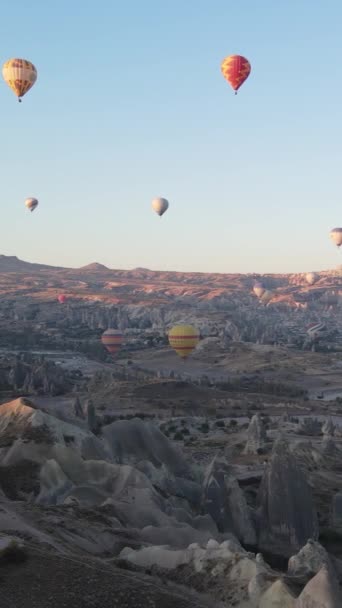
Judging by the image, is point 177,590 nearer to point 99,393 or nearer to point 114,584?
point 114,584

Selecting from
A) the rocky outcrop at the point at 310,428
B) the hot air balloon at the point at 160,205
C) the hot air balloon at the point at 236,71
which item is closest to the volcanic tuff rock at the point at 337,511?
the rocky outcrop at the point at 310,428

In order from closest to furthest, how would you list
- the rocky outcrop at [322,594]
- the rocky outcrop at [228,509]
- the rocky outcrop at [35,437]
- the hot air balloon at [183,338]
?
the rocky outcrop at [322,594] < the rocky outcrop at [228,509] < the rocky outcrop at [35,437] < the hot air balloon at [183,338]

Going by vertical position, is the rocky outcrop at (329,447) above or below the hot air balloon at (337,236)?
below

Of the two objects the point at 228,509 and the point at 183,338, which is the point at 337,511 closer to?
the point at 228,509

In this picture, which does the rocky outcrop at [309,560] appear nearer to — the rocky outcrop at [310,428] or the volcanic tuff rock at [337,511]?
the volcanic tuff rock at [337,511]

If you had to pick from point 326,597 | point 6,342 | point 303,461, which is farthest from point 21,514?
point 6,342

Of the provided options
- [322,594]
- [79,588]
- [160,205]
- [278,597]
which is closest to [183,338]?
[160,205]
